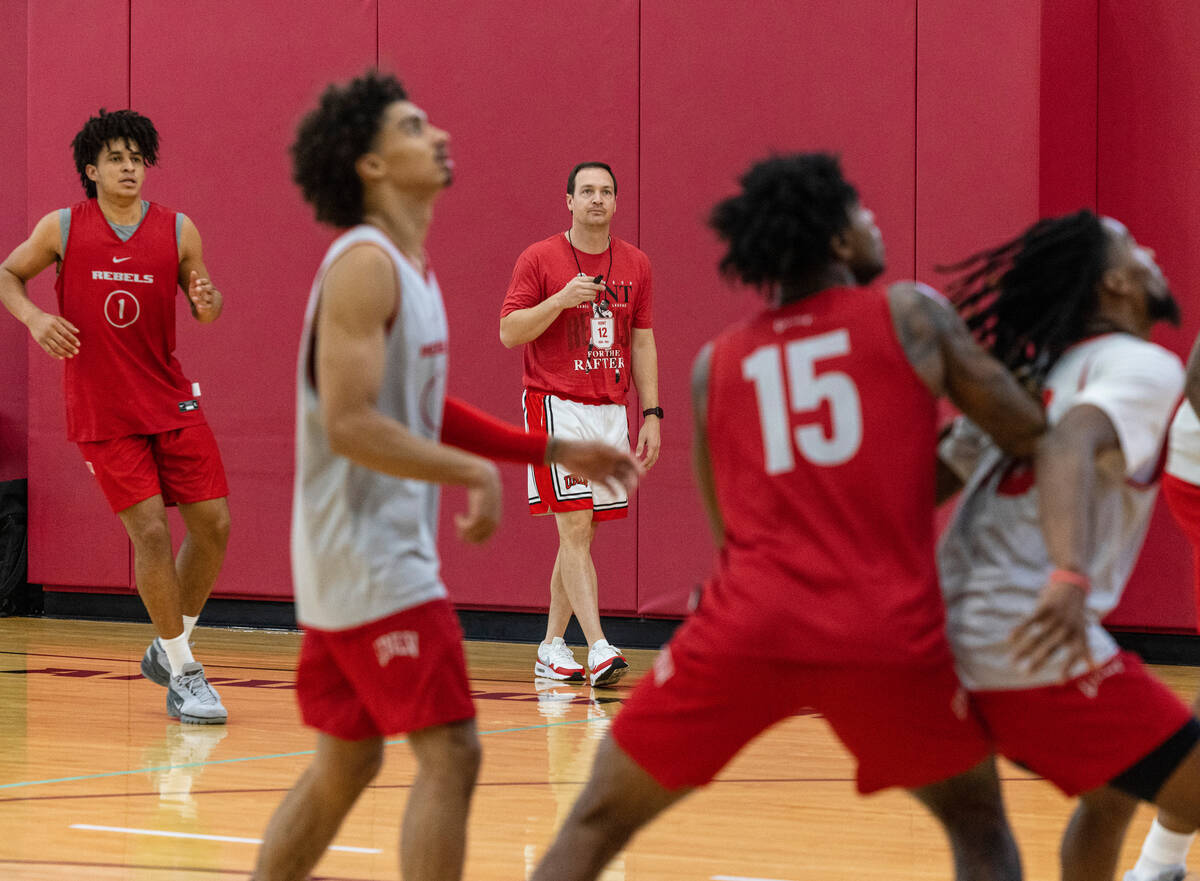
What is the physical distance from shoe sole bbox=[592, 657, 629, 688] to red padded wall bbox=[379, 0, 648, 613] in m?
1.33

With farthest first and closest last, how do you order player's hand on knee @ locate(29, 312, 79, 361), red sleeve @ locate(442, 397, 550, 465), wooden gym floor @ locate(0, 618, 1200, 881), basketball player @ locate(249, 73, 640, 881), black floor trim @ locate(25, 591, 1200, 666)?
black floor trim @ locate(25, 591, 1200, 666) → player's hand on knee @ locate(29, 312, 79, 361) → wooden gym floor @ locate(0, 618, 1200, 881) → red sleeve @ locate(442, 397, 550, 465) → basketball player @ locate(249, 73, 640, 881)

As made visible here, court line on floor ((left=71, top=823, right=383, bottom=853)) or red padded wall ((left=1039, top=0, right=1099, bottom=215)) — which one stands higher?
red padded wall ((left=1039, top=0, right=1099, bottom=215))

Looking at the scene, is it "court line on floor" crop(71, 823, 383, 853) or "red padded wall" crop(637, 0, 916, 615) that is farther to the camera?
"red padded wall" crop(637, 0, 916, 615)

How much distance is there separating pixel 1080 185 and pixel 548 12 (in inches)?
104

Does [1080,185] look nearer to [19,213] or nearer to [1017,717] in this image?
[1017,717]

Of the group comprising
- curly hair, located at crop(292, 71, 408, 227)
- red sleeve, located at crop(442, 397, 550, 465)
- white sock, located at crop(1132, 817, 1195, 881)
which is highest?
curly hair, located at crop(292, 71, 408, 227)

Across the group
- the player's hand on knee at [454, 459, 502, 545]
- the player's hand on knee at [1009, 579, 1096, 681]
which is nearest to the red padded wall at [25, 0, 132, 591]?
the player's hand on knee at [454, 459, 502, 545]

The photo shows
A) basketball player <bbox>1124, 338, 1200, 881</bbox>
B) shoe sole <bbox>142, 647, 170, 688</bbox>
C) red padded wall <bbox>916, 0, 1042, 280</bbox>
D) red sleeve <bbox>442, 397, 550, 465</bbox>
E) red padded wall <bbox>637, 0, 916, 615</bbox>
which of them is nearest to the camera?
red sleeve <bbox>442, 397, 550, 465</bbox>

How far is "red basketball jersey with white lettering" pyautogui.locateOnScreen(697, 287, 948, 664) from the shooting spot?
7.77 ft

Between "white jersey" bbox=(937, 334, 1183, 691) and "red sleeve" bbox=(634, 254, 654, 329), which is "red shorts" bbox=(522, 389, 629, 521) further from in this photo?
"white jersey" bbox=(937, 334, 1183, 691)

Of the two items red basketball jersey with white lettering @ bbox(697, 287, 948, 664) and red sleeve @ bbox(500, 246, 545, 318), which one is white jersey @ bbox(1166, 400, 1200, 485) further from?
red sleeve @ bbox(500, 246, 545, 318)

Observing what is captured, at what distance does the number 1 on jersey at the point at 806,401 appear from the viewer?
240cm

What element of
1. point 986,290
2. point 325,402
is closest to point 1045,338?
point 986,290

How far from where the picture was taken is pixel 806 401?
7.95 feet
